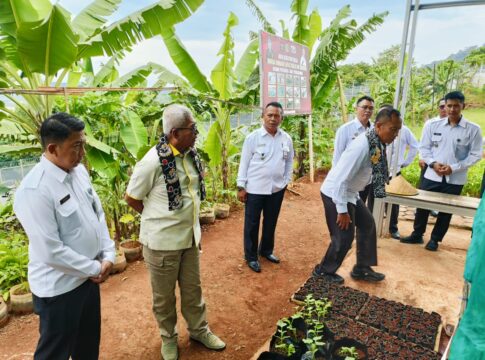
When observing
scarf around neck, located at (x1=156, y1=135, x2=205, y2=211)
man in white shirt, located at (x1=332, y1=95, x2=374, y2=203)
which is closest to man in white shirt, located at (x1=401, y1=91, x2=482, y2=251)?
man in white shirt, located at (x1=332, y1=95, x2=374, y2=203)

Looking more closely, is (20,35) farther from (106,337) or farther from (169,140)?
(106,337)

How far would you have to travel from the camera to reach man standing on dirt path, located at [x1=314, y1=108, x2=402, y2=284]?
9.66 ft

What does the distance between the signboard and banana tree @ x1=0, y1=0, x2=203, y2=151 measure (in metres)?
1.67

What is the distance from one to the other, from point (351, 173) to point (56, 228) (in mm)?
2381

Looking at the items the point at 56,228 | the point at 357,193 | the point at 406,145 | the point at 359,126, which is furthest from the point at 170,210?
the point at 406,145

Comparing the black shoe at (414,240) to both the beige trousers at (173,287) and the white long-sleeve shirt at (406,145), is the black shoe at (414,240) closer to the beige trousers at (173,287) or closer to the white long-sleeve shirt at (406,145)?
the white long-sleeve shirt at (406,145)

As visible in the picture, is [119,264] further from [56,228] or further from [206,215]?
[56,228]

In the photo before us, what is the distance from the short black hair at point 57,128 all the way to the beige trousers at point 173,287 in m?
1.03

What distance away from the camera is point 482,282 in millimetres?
977

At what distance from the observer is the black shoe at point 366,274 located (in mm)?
3576

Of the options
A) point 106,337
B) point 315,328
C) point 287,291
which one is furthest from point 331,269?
point 106,337

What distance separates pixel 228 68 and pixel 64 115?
377 centimetres

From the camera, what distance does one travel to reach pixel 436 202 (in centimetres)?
385

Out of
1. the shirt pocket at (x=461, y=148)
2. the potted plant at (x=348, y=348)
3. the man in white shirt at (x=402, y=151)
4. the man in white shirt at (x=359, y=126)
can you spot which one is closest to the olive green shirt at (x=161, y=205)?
the potted plant at (x=348, y=348)
